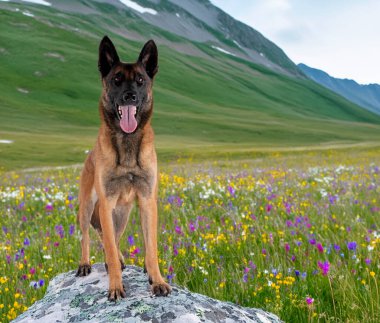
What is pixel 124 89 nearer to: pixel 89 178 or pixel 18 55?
pixel 89 178

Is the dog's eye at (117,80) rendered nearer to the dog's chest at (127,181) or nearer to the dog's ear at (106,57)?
the dog's ear at (106,57)

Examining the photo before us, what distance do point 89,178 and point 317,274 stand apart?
9.20ft

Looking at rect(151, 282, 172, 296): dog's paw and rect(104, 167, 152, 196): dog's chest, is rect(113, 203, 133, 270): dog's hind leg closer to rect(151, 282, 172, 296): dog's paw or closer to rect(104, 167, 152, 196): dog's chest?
rect(104, 167, 152, 196): dog's chest

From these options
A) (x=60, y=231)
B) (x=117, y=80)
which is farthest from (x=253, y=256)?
(x=60, y=231)

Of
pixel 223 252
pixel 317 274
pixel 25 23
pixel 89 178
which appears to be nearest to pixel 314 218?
pixel 223 252

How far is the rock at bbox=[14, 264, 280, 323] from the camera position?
10.9 ft

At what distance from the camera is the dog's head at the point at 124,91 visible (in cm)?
411

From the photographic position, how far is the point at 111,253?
4020 mm

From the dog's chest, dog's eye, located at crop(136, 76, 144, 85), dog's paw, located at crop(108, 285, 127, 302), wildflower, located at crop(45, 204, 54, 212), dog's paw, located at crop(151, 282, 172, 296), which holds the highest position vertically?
dog's eye, located at crop(136, 76, 144, 85)

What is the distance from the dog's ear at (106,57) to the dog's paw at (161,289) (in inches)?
82.6

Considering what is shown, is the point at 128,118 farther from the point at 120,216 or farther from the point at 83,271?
the point at 83,271

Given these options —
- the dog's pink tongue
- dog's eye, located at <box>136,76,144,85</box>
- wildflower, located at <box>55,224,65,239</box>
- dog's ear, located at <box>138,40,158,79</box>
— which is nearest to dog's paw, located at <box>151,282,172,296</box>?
the dog's pink tongue

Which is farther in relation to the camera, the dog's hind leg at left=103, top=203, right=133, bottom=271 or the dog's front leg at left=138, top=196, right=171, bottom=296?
the dog's hind leg at left=103, top=203, right=133, bottom=271

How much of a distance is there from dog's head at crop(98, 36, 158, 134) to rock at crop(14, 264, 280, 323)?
1.47m
